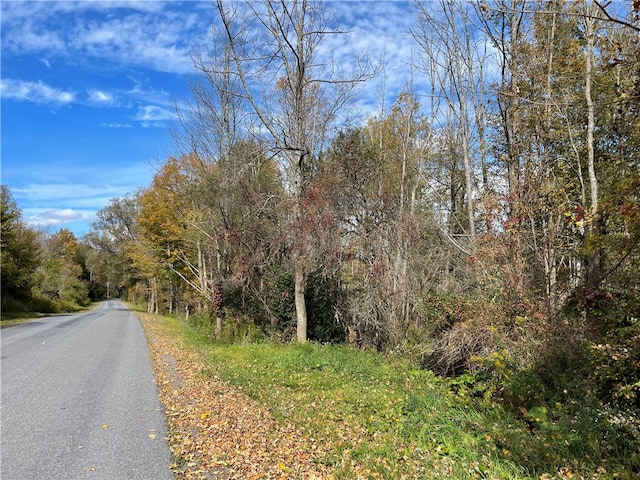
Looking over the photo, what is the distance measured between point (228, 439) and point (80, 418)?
246 cm

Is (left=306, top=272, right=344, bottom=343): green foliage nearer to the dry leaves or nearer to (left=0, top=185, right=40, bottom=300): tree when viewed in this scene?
the dry leaves

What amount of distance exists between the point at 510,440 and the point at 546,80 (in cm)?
823

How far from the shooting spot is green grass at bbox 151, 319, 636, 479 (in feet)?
14.6

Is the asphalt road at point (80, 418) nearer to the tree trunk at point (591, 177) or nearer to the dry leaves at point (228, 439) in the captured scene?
the dry leaves at point (228, 439)

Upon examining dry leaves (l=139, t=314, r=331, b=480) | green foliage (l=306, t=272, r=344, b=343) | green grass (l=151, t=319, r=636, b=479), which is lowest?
dry leaves (l=139, t=314, r=331, b=480)

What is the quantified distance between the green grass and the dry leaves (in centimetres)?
27

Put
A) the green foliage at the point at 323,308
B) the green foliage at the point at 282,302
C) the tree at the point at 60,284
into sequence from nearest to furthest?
the green foliage at the point at 323,308 → the green foliage at the point at 282,302 → the tree at the point at 60,284

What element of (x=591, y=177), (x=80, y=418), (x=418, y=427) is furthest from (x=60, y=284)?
(x=591, y=177)

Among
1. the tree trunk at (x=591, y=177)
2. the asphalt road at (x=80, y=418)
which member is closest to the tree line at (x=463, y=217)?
the tree trunk at (x=591, y=177)

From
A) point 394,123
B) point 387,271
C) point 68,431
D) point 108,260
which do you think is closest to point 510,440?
point 68,431

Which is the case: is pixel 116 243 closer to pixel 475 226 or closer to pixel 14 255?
pixel 14 255

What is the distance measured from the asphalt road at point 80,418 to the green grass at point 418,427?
184cm

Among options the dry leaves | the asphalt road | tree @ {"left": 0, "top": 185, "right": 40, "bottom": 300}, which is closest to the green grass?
the dry leaves

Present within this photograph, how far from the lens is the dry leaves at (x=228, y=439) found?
4.55m
